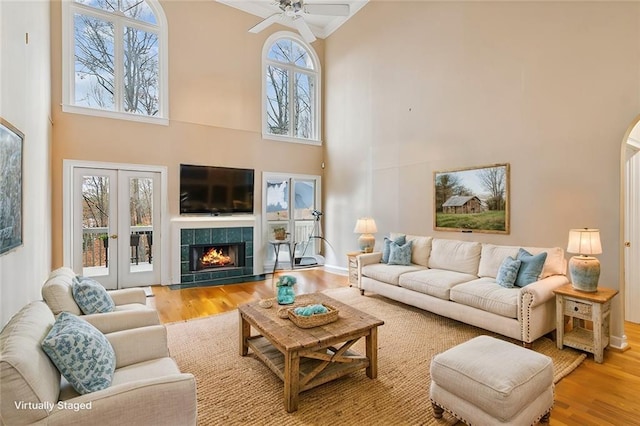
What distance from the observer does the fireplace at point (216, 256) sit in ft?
19.4

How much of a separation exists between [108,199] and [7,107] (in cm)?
332

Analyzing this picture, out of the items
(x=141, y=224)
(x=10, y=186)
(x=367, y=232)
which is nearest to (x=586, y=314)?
(x=367, y=232)

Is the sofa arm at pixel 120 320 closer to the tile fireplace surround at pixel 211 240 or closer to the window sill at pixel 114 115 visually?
the tile fireplace surround at pixel 211 240

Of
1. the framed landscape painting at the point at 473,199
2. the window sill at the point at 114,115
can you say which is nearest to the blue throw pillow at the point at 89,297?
the window sill at the point at 114,115

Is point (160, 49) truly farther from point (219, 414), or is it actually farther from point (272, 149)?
point (219, 414)

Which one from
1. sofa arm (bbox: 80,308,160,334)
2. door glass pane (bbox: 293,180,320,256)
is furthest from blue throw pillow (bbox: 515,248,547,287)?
door glass pane (bbox: 293,180,320,256)

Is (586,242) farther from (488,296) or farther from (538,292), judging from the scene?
(488,296)

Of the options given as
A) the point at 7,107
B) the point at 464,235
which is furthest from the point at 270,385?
the point at 464,235

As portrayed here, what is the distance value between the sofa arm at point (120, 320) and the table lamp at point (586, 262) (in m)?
3.82

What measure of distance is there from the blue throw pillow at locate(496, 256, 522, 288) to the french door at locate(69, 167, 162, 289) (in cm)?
536

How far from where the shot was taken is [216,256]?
6.21 m

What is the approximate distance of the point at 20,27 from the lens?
2.67m

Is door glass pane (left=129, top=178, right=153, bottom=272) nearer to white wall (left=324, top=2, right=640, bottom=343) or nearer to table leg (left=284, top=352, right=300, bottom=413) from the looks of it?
white wall (left=324, top=2, right=640, bottom=343)

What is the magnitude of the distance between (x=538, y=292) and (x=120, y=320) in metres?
3.60
